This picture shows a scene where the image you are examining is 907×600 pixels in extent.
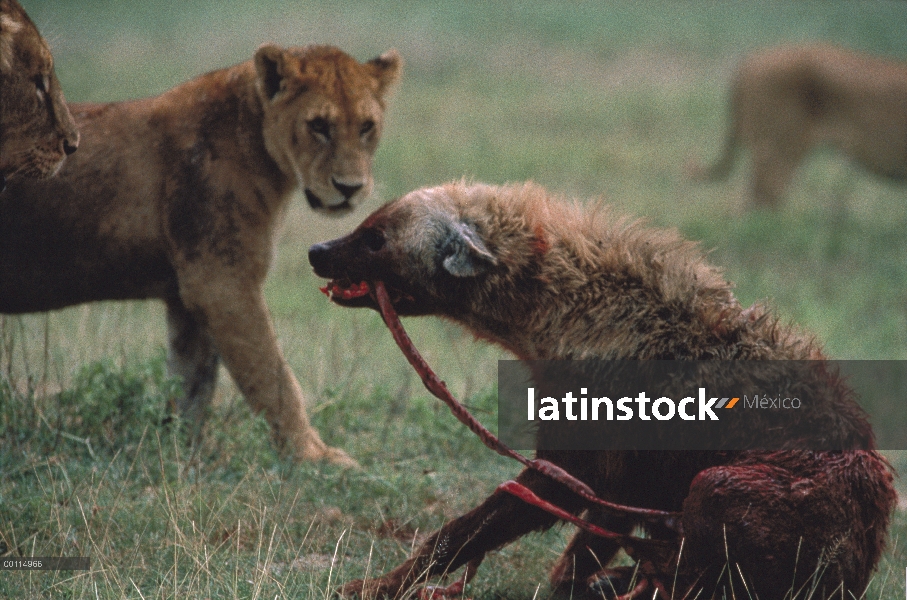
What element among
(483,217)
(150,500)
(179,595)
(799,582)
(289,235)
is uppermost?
(483,217)

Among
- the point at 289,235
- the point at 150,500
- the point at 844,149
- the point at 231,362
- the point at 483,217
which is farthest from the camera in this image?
the point at 844,149

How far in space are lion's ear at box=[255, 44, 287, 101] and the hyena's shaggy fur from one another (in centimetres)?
143

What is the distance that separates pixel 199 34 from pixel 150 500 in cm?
1102

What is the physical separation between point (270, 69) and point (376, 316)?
11.1 feet

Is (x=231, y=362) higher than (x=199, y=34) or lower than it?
higher

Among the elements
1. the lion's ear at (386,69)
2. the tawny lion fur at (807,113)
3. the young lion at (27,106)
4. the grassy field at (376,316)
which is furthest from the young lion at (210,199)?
the tawny lion fur at (807,113)

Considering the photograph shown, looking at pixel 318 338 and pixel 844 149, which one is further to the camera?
pixel 844 149

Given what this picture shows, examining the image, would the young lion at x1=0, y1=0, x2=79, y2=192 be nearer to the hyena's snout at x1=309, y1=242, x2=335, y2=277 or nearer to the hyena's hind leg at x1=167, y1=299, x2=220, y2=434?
the hyena's snout at x1=309, y1=242, x2=335, y2=277

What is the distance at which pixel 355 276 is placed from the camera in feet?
13.1

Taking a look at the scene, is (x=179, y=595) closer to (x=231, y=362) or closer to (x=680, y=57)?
(x=231, y=362)

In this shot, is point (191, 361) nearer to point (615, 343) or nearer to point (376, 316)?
point (615, 343)

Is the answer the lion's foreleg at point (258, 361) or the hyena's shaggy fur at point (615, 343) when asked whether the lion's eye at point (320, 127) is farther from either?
the hyena's shaggy fur at point (615, 343)

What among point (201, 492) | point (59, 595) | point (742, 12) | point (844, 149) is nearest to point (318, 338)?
point (201, 492)

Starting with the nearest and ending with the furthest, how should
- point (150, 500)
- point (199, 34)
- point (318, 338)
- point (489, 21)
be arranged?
point (150, 500) < point (318, 338) < point (199, 34) < point (489, 21)
